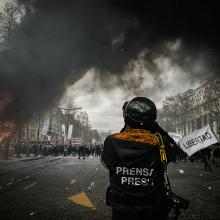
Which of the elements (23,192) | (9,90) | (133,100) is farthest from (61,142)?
(133,100)

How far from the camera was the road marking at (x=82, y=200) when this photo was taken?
23.3ft

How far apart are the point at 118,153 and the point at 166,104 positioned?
79161mm

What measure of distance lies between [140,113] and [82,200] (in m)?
5.65

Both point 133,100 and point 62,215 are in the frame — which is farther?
point 62,215

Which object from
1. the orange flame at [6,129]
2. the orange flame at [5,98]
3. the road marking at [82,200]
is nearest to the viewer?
the road marking at [82,200]

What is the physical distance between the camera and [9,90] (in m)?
21.3

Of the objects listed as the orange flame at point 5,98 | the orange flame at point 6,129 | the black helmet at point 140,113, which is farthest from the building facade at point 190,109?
the black helmet at point 140,113

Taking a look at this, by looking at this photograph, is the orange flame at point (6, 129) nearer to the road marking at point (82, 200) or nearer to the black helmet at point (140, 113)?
the road marking at point (82, 200)

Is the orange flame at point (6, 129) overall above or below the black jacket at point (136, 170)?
above

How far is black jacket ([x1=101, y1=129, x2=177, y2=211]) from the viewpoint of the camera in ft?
7.90

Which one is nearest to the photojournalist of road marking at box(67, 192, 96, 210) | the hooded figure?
the hooded figure

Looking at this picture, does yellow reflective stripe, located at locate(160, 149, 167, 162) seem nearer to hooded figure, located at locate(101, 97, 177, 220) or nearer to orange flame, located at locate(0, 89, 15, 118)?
hooded figure, located at locate(101, 97, 177, 220)

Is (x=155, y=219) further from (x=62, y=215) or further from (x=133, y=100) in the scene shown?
(x=62, y=215)

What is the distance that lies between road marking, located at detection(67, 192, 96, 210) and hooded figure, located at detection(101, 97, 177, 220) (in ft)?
15.1
